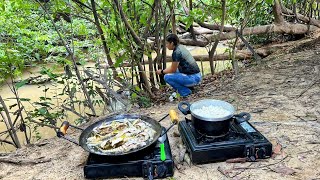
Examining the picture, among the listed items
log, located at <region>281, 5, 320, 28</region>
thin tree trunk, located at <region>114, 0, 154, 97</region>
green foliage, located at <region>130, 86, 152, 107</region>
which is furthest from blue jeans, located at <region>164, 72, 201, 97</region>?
log, located at <region>281, 5, 320, 28</region>

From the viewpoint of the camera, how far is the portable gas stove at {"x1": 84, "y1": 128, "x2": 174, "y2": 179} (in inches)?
81.8

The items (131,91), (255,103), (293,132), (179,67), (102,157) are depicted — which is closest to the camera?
(102,157)

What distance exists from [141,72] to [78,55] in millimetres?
912

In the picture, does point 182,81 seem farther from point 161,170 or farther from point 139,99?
point 161,170

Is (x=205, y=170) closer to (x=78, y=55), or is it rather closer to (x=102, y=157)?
(x=102, y=157)

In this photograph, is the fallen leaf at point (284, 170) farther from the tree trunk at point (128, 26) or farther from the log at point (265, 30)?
the log at point (265, 30)

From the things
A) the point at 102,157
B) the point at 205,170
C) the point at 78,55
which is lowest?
the point at 205,170

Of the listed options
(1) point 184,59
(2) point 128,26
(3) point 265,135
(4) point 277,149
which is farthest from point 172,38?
(4) point 277,149

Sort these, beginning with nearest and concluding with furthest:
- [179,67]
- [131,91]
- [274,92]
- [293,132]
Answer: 1. [293,132]
2. [274,92]
3. [131,91]
4. [179,67]

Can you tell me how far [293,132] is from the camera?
105 inches

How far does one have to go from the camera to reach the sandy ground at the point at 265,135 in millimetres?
2182

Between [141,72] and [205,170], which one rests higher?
[141,72]

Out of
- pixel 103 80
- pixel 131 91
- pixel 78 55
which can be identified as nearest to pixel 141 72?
pixel 131 91

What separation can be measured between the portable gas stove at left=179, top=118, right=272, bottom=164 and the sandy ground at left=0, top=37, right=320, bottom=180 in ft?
0.22
